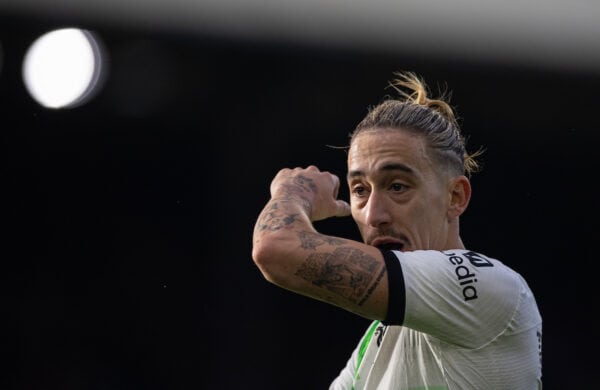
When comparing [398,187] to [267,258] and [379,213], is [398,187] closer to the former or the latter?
[379,213]

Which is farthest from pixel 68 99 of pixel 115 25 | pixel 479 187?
pixel 479 187

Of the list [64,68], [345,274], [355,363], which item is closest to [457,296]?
[345,274]

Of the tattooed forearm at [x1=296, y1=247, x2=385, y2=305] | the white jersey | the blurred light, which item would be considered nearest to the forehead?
the white jersey

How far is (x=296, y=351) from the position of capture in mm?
7258

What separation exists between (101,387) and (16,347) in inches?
30.2

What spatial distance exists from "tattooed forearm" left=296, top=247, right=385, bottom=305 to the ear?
2.40 ft

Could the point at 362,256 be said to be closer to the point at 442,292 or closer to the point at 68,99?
the point at 442,292

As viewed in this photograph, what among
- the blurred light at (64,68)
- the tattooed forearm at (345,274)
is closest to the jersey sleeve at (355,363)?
the tattooed forearm at (345,274)

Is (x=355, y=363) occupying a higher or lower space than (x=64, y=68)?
lower

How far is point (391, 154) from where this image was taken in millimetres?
3146

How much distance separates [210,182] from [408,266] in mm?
4547

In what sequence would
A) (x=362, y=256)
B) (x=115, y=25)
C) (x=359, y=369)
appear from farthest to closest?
(x=115, y=25) → (x=359, y=369) → (x=362, y=256)

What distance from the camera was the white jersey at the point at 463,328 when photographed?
8.81 feet

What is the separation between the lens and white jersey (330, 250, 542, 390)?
2686 millimetres
